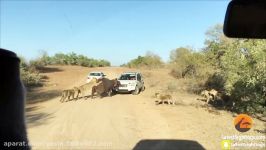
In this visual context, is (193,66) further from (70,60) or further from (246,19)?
(70,60)

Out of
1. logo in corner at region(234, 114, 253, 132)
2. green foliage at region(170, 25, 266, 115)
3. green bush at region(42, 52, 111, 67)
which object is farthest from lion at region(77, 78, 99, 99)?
green bush at region(42, 52, 111, 67)

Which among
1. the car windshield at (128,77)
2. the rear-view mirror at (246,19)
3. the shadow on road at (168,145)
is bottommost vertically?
the shadow on road at (168,145)

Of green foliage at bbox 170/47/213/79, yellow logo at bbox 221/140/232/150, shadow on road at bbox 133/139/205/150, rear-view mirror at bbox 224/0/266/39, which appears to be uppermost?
rear-view mirror at bbox 224/0/266/39

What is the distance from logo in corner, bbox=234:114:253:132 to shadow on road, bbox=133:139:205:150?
4304 mm

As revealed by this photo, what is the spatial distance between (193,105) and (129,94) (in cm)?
643

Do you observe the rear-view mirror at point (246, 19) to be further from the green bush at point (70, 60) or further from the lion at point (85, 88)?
the green bush at point (70, 60)

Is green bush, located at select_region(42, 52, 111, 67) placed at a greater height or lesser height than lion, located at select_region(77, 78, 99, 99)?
greater

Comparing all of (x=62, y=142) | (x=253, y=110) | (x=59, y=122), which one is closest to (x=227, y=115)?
(x=253, y=110)

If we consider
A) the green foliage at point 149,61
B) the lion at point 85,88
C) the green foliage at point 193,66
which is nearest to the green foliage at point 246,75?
the green foliage at point 193,66

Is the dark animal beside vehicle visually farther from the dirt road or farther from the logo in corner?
the logo in corner

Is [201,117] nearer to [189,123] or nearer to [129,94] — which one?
[189,123]

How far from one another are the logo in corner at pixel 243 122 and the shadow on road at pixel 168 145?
14.1ft

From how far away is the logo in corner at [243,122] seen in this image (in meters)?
14.7

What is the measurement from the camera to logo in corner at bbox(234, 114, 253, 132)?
48.1 feet
